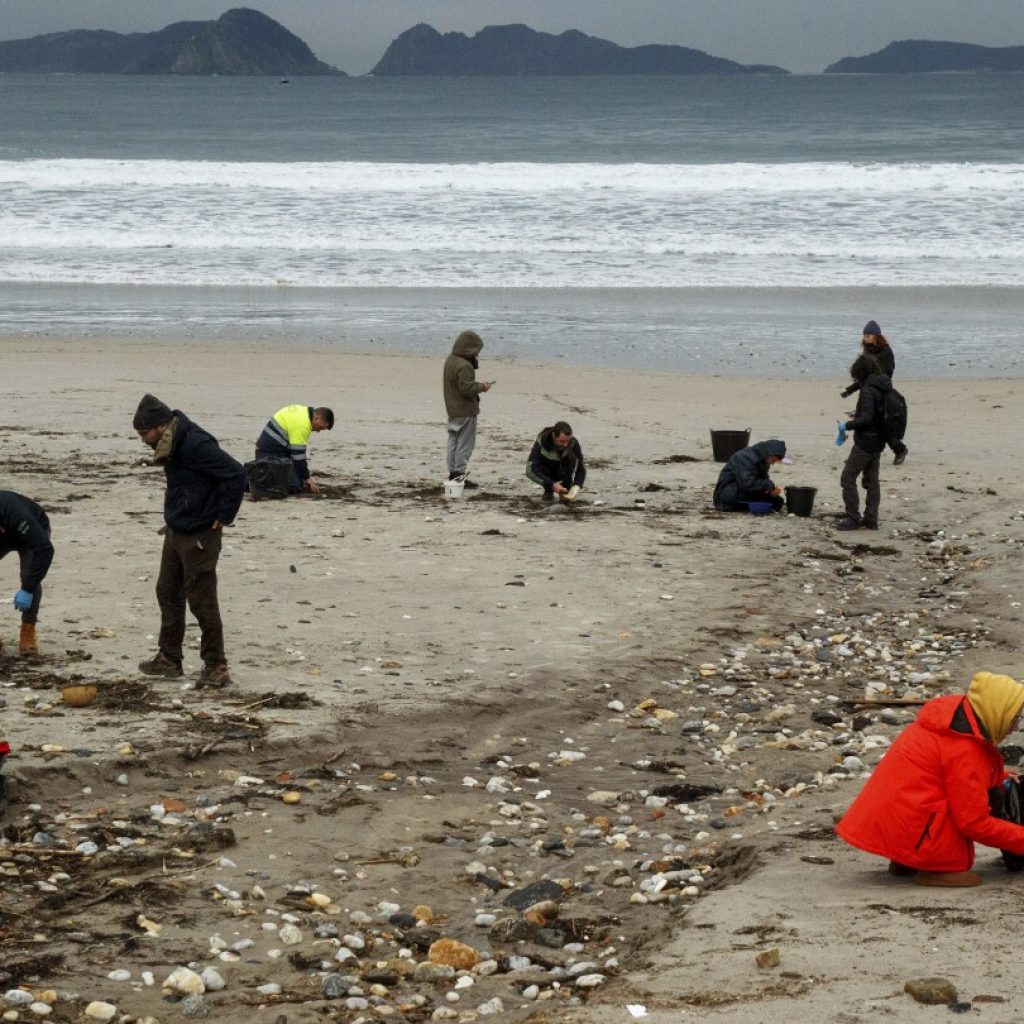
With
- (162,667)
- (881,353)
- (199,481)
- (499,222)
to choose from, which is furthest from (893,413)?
(499,222)

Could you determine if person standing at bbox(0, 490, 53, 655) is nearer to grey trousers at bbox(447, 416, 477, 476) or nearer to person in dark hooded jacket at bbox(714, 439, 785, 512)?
grey trousers at bbox(447, 416, 477, 476)

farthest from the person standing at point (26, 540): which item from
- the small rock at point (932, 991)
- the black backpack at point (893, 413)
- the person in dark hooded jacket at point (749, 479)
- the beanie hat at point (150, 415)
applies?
the black backpack at point (893, 413)

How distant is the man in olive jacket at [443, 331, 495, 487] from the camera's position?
13.1 metres

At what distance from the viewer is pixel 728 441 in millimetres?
14594

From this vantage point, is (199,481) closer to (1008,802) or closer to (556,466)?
(1008,802)

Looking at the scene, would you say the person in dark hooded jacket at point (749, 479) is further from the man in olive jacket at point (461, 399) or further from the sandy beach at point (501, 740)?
the man in olive jacket at point (461, 399)

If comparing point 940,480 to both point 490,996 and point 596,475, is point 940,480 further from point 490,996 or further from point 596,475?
point 490,996

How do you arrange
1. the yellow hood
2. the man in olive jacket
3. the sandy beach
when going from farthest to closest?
the man in olive jacket → the yellow hood → the sandy beach

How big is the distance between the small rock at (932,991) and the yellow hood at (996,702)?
1185 mm

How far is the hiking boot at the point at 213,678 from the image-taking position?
27.2 feet

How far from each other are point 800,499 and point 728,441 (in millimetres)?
1676

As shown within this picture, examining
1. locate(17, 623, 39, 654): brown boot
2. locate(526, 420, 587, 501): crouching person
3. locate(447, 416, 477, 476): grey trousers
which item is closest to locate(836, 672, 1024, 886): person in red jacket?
locate(17, 623, 39, 654): brown boot

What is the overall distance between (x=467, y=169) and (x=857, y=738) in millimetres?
42736

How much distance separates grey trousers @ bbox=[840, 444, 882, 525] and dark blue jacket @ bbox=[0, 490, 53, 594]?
22.7 ft
